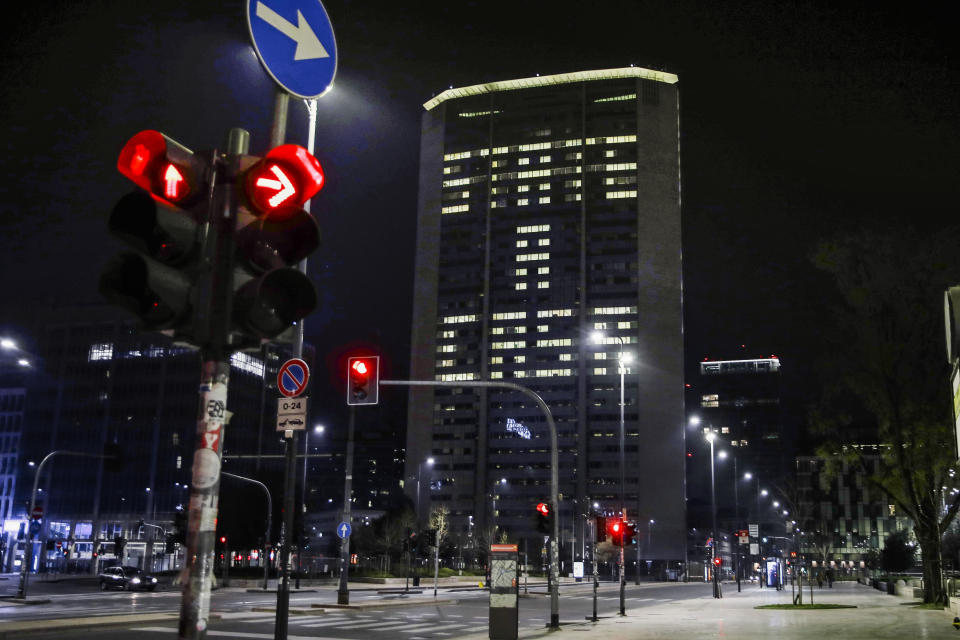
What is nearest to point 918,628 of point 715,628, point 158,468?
point 715,628

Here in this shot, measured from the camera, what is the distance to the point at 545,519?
25609 mm

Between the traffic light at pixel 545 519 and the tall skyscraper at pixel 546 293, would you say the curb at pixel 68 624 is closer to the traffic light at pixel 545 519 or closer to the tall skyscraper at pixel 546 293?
the traffic light at pixel 545 519

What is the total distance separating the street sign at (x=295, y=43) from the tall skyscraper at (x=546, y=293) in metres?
151

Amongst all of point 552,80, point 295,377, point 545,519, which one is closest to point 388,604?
point 545,519

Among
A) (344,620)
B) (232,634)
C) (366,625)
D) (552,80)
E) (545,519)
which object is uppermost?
(552,80)

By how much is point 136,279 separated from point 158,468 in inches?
5074

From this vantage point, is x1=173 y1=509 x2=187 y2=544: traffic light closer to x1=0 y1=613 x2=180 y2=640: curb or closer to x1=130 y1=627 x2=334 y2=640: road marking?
x1=0 y1=613 x2=180 y2=640: curb

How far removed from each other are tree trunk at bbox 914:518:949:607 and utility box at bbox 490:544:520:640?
76.2 ft

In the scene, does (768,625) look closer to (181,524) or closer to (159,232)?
(159,232)

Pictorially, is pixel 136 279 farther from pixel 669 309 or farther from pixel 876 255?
pixel 669 309

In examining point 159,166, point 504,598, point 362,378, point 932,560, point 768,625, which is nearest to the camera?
point 159,166

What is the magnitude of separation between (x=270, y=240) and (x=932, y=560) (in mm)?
37883

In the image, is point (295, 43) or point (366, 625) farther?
point (366, 625)

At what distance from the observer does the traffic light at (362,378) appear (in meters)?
17.9
